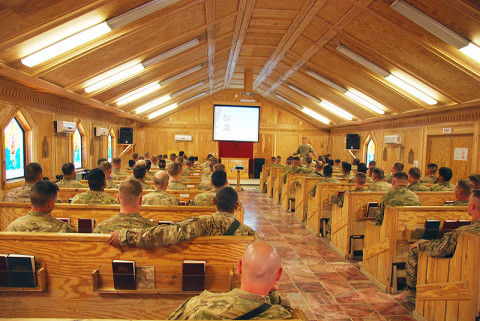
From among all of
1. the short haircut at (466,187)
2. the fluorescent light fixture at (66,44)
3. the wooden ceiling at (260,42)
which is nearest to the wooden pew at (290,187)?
the wooden ceiling at (260,42)

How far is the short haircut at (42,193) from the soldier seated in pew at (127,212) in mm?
439

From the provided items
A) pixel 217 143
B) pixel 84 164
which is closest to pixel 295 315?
pixel 84 164

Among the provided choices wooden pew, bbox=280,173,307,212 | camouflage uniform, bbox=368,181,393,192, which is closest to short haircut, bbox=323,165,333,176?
camouflage uniform, bbox=368,181,393,192

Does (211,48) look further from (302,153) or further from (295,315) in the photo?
(295,315)

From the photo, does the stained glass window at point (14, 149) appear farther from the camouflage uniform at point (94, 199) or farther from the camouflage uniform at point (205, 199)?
the camouflage uniform at point (205, 199)

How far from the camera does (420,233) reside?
354 centimetres

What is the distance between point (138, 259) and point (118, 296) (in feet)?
0.92

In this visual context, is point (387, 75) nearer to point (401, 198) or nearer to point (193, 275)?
point (401, 198)

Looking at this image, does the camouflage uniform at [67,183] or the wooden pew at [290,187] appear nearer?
the camouflage uniform at [67,183]

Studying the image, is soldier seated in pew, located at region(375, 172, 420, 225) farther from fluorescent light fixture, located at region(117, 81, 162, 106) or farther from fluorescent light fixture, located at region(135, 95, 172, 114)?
fluorescent light fixture, located at region(135, 95, 172, 114)

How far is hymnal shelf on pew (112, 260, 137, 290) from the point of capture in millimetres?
2061

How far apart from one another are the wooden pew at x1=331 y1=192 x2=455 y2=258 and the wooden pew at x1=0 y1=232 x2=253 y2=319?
10.1 feet

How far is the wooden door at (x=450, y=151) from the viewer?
720 cm

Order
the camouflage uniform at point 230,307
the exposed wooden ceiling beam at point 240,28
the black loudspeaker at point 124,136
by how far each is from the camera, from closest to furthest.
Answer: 1. the camouflage uniform at point 230,307
2. the exposed wooden ceiling beam at point 240,28
3. the black loudspeaker at point 124,136
